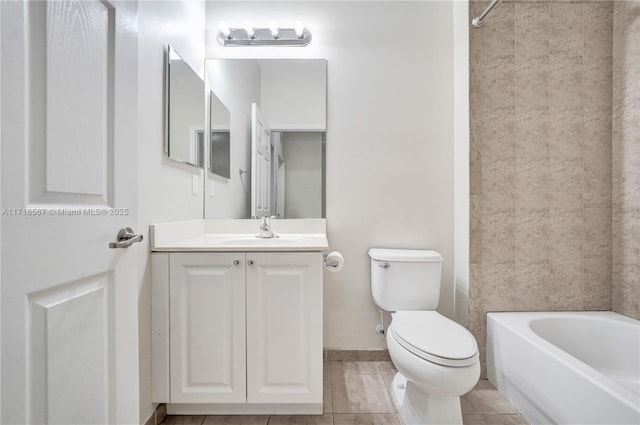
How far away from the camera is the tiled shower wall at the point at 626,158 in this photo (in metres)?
1.59

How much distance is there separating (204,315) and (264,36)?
1.69 m

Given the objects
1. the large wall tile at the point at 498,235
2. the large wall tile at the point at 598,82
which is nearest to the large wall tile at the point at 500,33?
the large wall tile at the point at 598,82

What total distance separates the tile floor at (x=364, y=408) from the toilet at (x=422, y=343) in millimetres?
91

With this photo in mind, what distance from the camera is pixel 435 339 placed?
1.28 meters

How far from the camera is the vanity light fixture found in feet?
6.28

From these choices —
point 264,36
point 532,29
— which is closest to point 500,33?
point 532,29

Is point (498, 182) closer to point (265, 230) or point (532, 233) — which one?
point (532, 233)

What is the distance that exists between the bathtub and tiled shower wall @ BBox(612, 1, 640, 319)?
187 millimetres

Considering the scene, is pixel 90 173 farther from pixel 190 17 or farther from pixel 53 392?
pixel 190 17

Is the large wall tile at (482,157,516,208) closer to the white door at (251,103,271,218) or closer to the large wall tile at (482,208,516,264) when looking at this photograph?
the large wall tile at (482,208,516,264)

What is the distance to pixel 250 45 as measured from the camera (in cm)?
196

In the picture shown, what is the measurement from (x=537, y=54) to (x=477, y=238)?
1113 millimetres

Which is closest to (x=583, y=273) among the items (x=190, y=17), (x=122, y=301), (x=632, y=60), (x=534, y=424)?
(x=534, y=424)

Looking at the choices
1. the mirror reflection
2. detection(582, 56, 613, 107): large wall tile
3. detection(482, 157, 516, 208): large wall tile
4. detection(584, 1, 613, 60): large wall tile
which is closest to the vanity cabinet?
the mirror reflection
